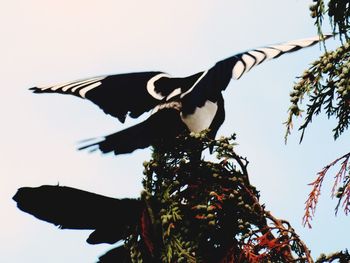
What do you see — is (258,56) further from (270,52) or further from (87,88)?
(87,88)

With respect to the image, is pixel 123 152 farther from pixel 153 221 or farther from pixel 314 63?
pixel 314 63

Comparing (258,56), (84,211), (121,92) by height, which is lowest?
(84,211)

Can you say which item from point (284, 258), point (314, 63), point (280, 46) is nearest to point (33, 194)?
point (284, 258)

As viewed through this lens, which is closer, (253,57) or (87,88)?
(253,57)

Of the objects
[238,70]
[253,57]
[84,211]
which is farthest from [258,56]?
[84,211]

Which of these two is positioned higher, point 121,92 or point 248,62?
point 121,92

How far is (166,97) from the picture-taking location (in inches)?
134

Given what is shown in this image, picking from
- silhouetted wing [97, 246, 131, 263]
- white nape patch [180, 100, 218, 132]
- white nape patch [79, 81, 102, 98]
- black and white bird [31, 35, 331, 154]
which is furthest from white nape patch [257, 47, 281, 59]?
silhouetted wing [97, 246, 131, 263]

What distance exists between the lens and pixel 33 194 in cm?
298

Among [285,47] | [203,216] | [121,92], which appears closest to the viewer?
[203,216]

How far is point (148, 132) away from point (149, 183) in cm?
39

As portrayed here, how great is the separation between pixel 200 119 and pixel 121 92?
0.77 metres

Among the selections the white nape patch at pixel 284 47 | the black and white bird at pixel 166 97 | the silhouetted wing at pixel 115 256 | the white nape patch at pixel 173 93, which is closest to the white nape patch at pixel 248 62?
the black and white bird at pixel 166 97

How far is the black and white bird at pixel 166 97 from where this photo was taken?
10.6 ft
